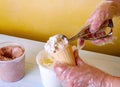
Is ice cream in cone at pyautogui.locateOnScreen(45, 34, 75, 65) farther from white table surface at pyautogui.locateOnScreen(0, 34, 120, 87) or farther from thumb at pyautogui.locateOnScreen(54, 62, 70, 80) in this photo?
white table surface at pyautogui.locateOnScreen(0, 34, 120, 87)

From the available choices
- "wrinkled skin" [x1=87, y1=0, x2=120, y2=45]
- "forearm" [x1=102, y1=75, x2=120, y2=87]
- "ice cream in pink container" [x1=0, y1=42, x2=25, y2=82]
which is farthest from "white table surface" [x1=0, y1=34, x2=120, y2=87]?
"forearm" [x1=102, y1=75, x2=120, y2=87]

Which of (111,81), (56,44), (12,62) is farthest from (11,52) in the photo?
(111,81)

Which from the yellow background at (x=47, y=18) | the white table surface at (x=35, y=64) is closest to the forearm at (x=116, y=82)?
the white table surface at (x=35, y=64)

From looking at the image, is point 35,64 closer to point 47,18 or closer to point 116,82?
point 47,18

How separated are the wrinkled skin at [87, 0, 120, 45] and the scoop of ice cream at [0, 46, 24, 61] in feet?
0.78

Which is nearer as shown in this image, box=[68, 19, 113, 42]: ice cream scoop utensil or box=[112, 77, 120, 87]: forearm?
box=[112, 77, 120, 87]: forearm

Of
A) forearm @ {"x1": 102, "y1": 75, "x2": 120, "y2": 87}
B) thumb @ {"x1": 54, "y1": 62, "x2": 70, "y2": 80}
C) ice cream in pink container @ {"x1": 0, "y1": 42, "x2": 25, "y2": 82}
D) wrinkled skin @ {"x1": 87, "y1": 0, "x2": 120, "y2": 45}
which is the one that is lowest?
ice cream in pink container @ {"x1": 0, "y1": 42, "x2": 25, "y2": 82}

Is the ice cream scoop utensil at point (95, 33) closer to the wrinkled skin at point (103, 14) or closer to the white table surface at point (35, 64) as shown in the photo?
the wrinkled skin at point (103, 14)

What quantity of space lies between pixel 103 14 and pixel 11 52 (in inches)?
12.3

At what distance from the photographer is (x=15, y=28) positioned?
1.00 meters

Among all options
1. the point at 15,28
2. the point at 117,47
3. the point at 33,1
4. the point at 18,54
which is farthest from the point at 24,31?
the point at 117,47

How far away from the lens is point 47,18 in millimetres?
923

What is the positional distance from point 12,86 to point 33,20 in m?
0.33

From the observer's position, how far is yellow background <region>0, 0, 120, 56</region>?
0.87 metres
